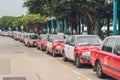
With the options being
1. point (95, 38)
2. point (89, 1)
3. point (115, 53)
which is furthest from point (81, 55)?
point (89, 1)

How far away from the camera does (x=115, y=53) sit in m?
13.7

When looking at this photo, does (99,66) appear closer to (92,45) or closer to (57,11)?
(92,45)

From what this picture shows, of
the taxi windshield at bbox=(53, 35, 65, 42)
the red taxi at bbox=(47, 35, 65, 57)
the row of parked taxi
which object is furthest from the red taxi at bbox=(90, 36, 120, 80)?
the taxi windshield at bbox=(53, 35, 65, 42)

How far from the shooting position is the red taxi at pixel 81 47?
19562 mm

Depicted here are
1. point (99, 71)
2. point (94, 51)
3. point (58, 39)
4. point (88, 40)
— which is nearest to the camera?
point (99, 71)

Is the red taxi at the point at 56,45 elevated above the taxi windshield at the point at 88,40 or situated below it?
below

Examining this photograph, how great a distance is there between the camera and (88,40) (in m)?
21.2

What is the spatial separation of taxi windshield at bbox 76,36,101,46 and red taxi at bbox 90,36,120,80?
15.6 feet

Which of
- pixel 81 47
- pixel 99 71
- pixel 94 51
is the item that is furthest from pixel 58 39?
pixel 99 71

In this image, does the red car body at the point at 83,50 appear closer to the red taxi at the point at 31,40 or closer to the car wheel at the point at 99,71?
the car wheel at the point at 99,71

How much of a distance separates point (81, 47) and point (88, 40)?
112 centimetres

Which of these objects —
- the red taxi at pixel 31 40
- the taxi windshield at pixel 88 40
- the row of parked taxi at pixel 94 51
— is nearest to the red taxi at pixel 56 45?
the row of parked taxi at pixel 94 51

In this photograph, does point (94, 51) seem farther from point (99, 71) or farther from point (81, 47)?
point (81, 47)

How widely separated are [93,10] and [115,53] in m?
25.2
